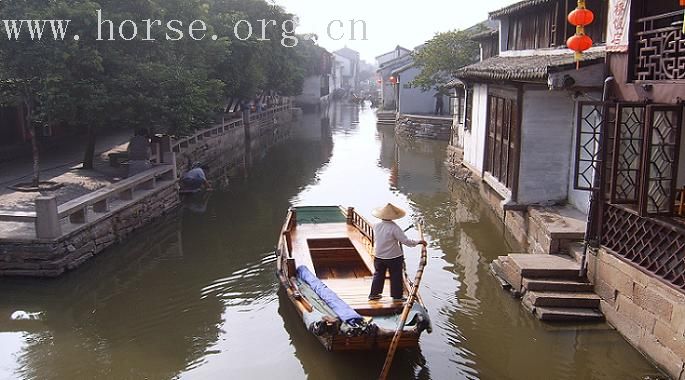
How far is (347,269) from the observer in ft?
36.3

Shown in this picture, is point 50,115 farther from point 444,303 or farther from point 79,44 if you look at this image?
point 444,303

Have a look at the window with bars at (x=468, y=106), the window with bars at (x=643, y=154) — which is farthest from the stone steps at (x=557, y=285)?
the window with bars at (x=468, y=106)

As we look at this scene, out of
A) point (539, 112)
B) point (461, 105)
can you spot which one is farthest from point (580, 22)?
point (461, 105)

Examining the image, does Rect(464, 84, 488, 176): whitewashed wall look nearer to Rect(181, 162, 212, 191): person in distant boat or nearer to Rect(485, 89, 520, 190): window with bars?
Rect(485, 89, 520, 190): window with bars

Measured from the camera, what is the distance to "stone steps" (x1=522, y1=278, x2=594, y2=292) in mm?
9719

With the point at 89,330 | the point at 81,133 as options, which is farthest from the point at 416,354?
the point at 81,133

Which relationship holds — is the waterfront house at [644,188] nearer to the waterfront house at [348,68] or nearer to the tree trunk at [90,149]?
the tree trunk at [90,149]

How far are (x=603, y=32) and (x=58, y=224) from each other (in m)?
11.1

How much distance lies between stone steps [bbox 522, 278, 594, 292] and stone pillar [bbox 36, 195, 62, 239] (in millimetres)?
8353

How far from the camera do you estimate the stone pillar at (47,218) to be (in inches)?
443

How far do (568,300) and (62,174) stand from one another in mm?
14669

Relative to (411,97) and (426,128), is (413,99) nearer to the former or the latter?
(411,97)

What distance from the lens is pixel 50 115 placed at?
50.3 ft

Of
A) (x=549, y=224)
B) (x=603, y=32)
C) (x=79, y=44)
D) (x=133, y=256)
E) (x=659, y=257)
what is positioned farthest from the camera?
(x=79, y=44)
